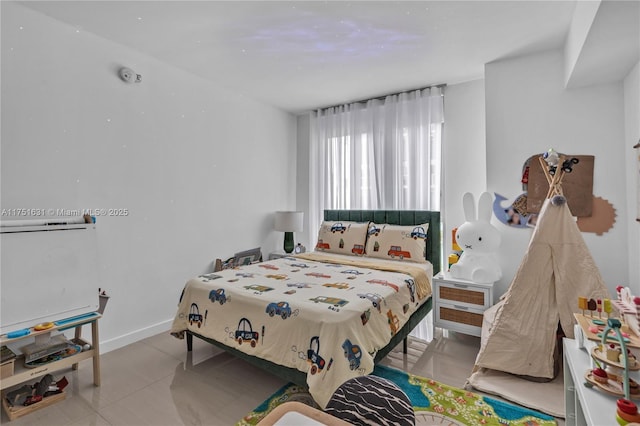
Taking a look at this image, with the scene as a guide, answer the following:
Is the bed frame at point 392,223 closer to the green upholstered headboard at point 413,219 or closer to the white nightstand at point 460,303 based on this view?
the green upholstered headboard at point 413,219

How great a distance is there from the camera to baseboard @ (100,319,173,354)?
2744 mm

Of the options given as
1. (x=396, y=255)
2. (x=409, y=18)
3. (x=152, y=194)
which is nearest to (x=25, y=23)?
(x=152, y=194)

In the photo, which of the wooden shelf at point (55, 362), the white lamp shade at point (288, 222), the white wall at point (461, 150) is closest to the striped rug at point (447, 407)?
the wooden shelf at point (55, 362)

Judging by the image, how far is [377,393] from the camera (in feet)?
3.22

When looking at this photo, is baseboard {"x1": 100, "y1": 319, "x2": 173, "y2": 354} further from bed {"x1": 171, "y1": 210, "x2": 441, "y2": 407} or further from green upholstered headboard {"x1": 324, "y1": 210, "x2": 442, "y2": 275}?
green upholstered headboard {"x1": 324, "y1": 210, "x2": 442, "y2": 275}

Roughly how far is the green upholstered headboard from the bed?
0.02 metres

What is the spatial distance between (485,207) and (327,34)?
208 centimetres

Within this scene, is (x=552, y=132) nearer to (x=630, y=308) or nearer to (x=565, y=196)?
(x=565, y=196)

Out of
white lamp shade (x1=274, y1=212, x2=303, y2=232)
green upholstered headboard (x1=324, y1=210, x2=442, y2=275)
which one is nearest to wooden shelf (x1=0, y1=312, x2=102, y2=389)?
white lamp shade (x1=274, y1=212, x2=303, y2=232)

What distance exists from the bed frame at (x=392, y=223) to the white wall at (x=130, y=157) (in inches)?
34.1

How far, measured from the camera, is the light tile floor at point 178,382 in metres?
1.93

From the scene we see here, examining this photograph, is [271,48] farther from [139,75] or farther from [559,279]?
[559,279]

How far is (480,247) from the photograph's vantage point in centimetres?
288

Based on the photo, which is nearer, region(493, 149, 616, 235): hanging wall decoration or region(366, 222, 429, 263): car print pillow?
region(493, 149, 616, 235): hanging wall decoration
